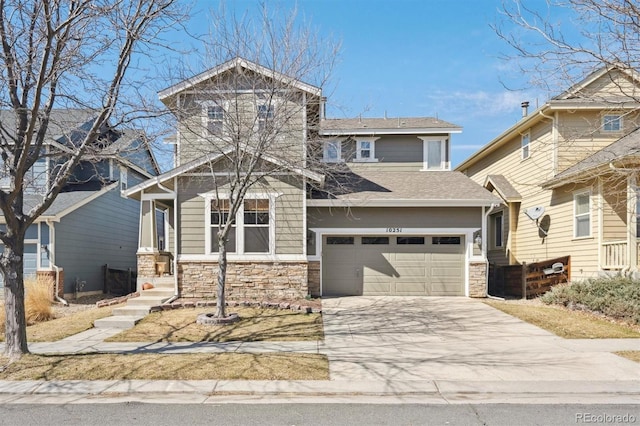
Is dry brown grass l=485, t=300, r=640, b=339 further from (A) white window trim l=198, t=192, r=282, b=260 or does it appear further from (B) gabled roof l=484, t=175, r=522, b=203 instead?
(A) white window trim l=198, t=192, r=282, b=260

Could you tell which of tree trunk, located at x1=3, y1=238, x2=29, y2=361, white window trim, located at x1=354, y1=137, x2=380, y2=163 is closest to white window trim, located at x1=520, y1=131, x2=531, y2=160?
white window trim, located at x1=354, y1=137, x2=380, y2=163

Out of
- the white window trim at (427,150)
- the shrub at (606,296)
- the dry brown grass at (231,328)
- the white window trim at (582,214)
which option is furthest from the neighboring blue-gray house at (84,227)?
the white window trim at (582,214)

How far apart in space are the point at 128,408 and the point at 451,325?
23.9 ft

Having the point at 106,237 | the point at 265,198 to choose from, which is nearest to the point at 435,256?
the point at 265,198

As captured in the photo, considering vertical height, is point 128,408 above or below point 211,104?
below

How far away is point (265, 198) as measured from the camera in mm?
13695

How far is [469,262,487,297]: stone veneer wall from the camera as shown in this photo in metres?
14.6

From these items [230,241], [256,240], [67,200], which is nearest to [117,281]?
[67,200]

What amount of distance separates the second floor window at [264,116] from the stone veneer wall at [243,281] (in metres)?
4.51

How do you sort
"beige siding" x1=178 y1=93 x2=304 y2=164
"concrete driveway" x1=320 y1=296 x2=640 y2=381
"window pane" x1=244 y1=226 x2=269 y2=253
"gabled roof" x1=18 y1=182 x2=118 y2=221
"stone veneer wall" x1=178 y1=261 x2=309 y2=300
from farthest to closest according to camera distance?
"gabled roof" x1=18 y1=182 x2=118 y2=221, "window pane" x1=244 y1=226 x2=269 y2=253, "stone veneer wall" x1=178 y1=261 x2=309 y2=300, "beige siding" x1=178 y1=93 x2=304 y2=164, "concrete driveway" x1=320 y1=296 x2=640 y2=381

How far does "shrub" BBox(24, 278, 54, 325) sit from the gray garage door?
790cm

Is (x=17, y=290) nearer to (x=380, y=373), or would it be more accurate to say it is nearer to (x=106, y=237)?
(x=380, y=373)

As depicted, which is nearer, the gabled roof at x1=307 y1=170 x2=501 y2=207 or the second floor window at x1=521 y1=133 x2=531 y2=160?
the gabled roof at x1=307 y1=170 x2=501 y2=207

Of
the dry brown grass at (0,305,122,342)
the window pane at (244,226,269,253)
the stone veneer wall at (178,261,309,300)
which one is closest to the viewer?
the dry brown grass at (0,305,122,342)
